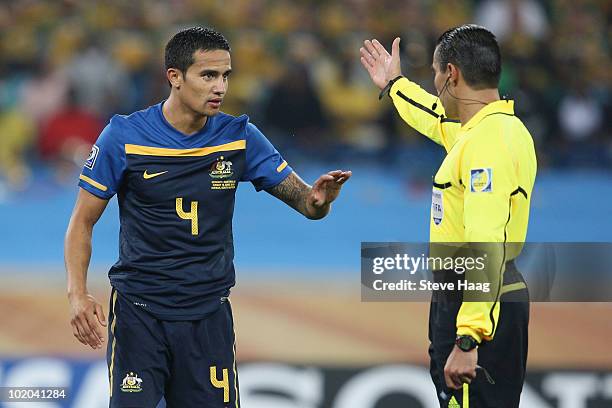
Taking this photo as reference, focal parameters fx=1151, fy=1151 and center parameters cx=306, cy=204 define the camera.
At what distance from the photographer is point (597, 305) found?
263 inches

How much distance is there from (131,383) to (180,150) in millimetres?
995

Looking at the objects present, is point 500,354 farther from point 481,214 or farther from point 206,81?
point 206,81

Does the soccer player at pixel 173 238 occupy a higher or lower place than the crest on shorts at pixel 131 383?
higher

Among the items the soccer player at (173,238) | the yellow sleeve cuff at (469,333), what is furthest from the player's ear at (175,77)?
the yellow sleeve cuff at (469,333)

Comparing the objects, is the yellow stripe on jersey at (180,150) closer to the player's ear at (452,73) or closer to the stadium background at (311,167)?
the player's ear at (452,73)

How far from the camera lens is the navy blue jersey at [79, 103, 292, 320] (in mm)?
4824

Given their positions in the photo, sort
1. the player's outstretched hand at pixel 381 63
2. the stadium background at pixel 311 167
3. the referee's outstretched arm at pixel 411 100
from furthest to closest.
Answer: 1. the stadium background at pixel 311 167
2. the player's outstretched hand at pixel 381 63
3. the referee's outstretched arm at pixel 411 100

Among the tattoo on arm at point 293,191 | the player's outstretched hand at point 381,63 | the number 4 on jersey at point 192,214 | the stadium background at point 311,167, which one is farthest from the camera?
the stadium background at point 311,167

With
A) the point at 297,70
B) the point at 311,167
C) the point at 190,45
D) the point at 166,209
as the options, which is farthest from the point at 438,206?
the point at 297,70

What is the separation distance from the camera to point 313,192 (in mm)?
4875

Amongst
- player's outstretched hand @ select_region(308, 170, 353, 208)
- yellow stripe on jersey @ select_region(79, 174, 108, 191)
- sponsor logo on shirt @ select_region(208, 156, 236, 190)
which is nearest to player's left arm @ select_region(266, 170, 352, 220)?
player's outstretched hand @ select_region(308, 170, 353, 208)

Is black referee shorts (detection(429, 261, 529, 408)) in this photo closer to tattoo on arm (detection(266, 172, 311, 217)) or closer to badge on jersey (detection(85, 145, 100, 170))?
tattoo on arm (detection(266, 172, 311, 217))

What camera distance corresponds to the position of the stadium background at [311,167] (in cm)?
633

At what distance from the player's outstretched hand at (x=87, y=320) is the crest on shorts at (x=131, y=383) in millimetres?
222
